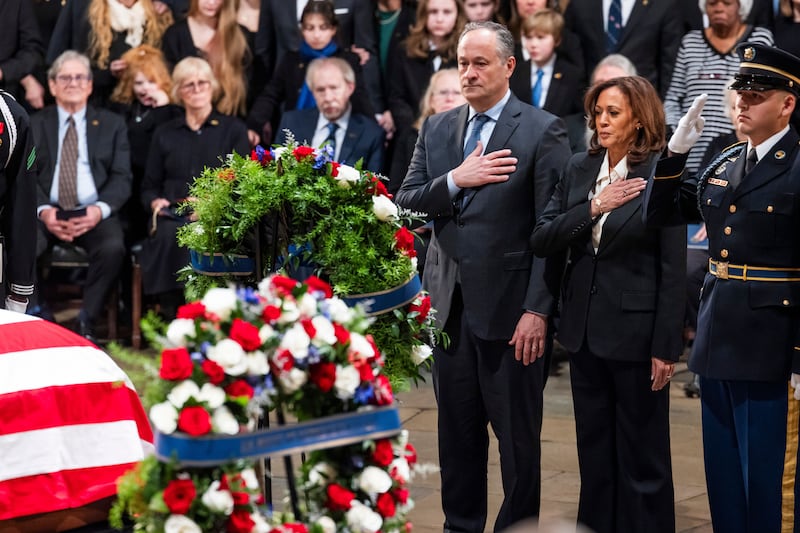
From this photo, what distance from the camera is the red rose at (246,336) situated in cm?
249

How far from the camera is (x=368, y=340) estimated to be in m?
2.70

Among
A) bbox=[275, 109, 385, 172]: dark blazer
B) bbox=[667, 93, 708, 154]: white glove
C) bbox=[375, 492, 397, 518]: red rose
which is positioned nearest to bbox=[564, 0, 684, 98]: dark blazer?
bbox=[275, 109, 385, 172]: dark blazer

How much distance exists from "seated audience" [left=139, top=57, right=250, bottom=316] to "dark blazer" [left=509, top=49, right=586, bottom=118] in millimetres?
1778

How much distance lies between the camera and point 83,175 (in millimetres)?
8094

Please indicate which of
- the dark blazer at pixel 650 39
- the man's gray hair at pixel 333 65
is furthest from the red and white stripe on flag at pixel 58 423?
the dark blazer at pixel 650 39

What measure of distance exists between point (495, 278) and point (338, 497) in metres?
1.73

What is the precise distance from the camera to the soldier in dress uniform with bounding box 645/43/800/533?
12.1 feet

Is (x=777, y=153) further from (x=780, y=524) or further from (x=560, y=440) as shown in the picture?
(x=560, y=440)

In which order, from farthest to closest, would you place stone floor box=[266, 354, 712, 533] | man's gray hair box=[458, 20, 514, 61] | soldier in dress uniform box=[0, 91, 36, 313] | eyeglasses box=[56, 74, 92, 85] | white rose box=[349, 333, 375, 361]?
eyeglasses box=[56, 74, 92, 85]
soldier in dress uniform box=[0, 91, 36, 313]
stone floor box=[266, 354, 712, 533]
man's gray hair box=[458, 20, 514, 61]
white rose box=[349, 333, 375, 361]

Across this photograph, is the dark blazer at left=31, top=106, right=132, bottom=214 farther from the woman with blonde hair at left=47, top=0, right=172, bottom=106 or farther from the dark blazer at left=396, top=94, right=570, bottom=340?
the dark blazer at left=396, top=94, right=570, bottom=340

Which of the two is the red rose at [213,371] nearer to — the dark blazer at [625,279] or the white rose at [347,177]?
the white rose at [347,177]

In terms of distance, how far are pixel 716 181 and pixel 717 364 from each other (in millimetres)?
563

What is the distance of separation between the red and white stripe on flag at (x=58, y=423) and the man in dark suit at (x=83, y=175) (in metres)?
3.69

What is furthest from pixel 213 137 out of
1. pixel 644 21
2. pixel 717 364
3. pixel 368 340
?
pixel 368 340
